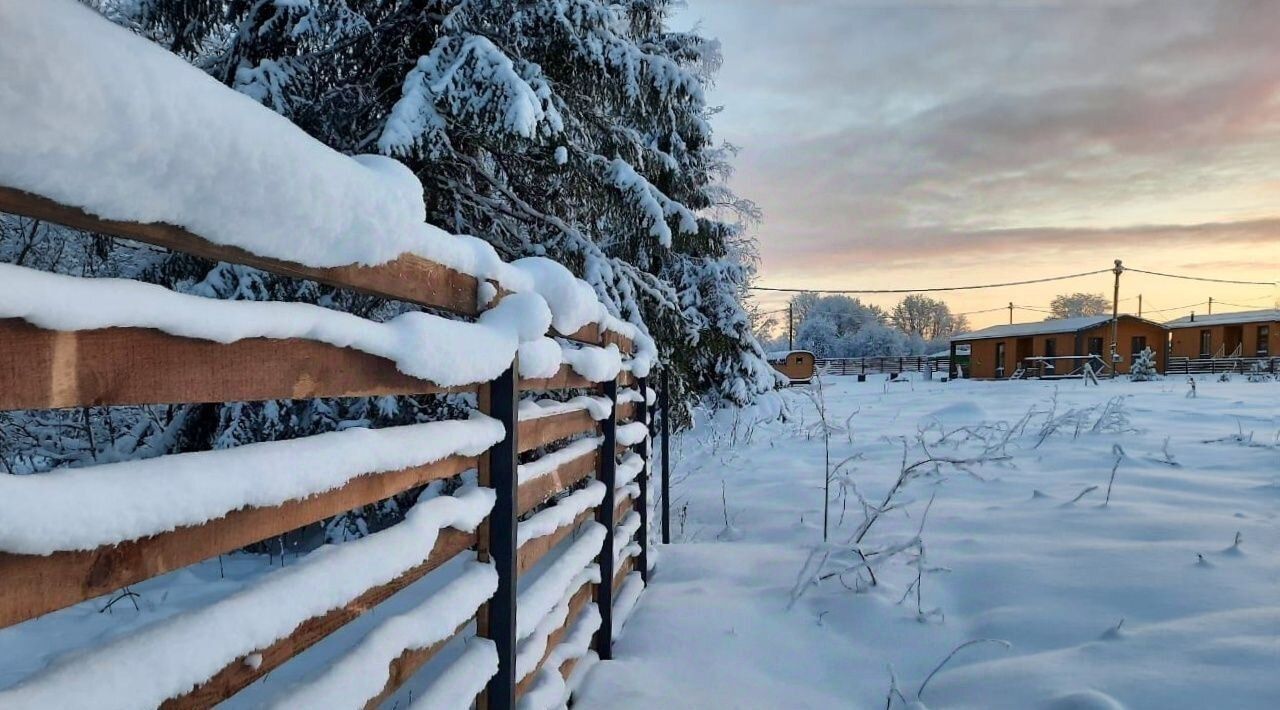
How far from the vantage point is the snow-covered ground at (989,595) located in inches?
109

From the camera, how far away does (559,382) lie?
8.43 feet

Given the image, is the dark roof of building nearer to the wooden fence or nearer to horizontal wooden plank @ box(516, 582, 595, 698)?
horizontal wooden plank @ box(516, 582, 595, 698)

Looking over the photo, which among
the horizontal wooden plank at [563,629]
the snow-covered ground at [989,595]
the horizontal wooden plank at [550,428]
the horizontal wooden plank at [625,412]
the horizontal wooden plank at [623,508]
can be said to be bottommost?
the snow-covered ground at [989,595]

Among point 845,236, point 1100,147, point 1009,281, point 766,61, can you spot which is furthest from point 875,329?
point 766,61

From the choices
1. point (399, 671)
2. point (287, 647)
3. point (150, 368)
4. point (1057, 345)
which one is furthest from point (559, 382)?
point (1057, 345)

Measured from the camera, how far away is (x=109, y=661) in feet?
2.48

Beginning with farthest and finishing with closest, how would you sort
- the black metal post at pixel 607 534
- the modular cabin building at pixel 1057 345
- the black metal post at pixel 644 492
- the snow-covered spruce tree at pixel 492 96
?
the modular cabin building at pixel 1057 345
the black metal post at pixel 644 492
the snow-covered spruce tree at pixel 492 96
the black metal post at pixel 607 534

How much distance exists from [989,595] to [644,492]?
2.12 m

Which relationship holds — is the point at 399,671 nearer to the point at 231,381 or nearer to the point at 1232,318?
the point at 231,381

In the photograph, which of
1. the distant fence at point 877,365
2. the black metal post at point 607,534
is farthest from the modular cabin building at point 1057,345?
the black metal post at point 607,534

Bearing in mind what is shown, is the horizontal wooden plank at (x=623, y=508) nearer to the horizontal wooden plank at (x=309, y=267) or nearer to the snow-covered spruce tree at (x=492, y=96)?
the snow-covered spruce tree at (x=492, y=96)

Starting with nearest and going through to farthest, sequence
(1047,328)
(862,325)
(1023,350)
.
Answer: (1047,328) < (1023,350) < (862,325)

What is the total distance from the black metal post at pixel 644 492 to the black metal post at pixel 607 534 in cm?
99

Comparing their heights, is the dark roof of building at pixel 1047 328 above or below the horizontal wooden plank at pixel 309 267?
above
